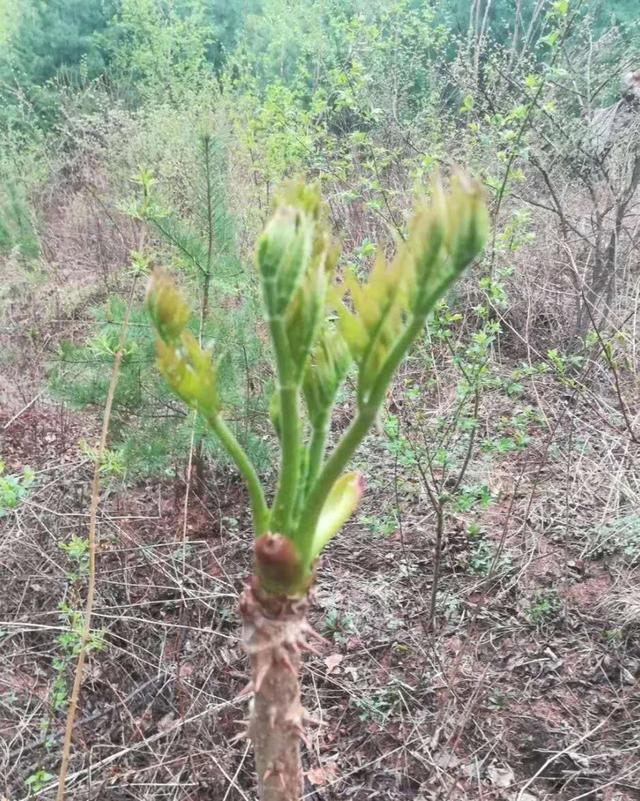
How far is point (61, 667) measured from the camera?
1.62 meters

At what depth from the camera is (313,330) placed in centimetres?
56

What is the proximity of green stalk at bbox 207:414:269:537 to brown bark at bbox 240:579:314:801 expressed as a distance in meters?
0.07

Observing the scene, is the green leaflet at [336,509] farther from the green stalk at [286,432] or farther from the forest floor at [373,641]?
the forest floor at [373,641]

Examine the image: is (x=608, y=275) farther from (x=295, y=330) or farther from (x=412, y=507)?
(x=295, y=330)

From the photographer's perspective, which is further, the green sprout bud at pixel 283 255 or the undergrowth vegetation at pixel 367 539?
the undergrowth vegetation at pixel 367 539

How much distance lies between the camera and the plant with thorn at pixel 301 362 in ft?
1.70

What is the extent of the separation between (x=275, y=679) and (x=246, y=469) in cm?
25

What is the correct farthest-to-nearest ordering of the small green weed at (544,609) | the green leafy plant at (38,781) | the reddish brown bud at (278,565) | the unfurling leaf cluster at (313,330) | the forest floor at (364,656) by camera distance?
the small green weed at (544,609), the forest floor at (364,656), the green leafy plant at (38,781), the reddish brown bud at (278,565), the unfurling leaf cluster at (313,330)

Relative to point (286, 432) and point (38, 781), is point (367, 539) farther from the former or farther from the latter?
point (286, 432)

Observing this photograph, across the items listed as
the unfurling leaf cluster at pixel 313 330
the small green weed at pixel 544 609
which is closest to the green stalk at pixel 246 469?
the unfurling leaf cluster at pixel 313 330

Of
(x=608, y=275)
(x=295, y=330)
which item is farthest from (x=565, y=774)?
(x=608, y=275)

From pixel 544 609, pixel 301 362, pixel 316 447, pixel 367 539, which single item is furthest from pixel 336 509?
pixel 367 539

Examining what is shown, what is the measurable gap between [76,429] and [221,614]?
1536mm

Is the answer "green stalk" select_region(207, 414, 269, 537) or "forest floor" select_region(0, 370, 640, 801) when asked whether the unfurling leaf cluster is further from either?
"forest floor" select_region(0, 370, 640, 801)
